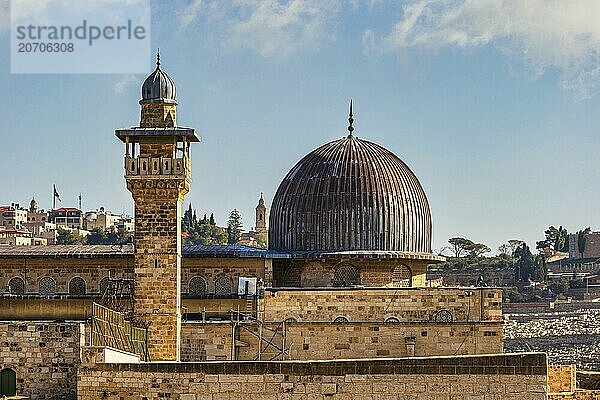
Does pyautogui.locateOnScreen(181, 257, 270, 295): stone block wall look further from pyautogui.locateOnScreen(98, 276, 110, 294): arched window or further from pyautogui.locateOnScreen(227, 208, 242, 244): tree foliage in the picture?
pyautogui.locateOnScreen(227, 208, 242, 244): tree foliage

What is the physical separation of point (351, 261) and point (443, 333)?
386 cm

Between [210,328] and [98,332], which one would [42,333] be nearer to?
[98,332]

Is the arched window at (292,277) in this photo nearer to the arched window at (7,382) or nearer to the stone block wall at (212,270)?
the stone block wall at (212,270)

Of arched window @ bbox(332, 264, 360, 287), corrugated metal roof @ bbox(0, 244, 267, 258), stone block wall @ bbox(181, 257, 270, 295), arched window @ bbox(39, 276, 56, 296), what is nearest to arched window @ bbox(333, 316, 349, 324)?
arched window @ bbox(332, 264, 360, 287)

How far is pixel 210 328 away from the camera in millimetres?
26922

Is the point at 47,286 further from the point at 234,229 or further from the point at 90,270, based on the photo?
the point at 234,229

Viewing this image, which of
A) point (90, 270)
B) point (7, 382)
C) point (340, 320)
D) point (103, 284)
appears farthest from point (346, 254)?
point (7, 382)

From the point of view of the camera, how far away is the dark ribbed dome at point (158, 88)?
27.3 metres

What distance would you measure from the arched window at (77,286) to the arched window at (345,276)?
6.22m

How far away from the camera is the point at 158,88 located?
89.5ft

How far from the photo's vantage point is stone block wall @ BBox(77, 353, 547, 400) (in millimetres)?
20609

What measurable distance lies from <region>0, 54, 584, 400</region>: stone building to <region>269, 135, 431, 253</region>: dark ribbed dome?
4 cm

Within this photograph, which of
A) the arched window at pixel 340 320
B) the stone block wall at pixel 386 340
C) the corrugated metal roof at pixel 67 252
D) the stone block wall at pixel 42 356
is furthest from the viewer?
the corrugated metal roof at pixel 67 252

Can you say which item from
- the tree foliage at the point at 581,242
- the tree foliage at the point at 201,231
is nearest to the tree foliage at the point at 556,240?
the tree foliage at the point at 581,242
